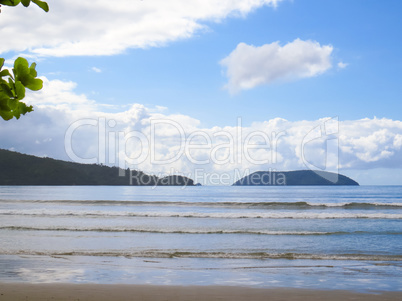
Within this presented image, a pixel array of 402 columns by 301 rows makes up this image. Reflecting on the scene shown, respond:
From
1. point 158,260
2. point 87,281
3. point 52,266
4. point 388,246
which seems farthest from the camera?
point 388,246

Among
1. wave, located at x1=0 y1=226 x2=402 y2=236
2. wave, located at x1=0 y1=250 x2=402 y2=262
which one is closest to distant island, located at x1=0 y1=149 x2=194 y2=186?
wave, located at x1=0 y1=226 x2=402 y2=236

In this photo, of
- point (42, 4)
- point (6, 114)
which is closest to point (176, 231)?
point (6, 114)

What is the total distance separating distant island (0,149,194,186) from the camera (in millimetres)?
146875

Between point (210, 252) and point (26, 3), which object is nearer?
point (26, 3)

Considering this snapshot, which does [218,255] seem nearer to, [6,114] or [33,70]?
[6,114]

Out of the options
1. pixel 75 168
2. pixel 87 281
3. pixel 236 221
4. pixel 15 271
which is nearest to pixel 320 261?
pixel 87 281

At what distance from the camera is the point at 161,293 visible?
1005 centimetres

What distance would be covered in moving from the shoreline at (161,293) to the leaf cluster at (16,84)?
8.23 meters

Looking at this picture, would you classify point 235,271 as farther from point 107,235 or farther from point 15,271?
point 107,235

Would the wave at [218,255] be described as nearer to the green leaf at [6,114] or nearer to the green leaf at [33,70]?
→ the green leaf at [6,114]

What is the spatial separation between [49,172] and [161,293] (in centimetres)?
15583

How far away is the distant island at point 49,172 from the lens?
146875 mm

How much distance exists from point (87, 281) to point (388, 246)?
1279 centimetres

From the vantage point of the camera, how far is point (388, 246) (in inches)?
700
